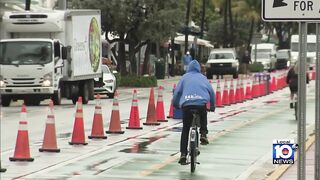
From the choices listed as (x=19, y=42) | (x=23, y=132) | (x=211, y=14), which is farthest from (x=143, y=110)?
(x=211, y=14)

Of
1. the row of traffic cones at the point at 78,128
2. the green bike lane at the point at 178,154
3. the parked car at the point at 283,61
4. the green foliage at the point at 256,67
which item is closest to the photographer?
the green bike lane at the point at 178,154

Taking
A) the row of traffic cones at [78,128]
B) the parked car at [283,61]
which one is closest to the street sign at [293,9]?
the row of traffic cones at [78,128]

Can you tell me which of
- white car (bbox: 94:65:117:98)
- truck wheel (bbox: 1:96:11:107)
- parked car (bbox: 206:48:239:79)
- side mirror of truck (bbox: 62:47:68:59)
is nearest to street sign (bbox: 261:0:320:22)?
side mirror of truck (bbox: 62:47:68:59)

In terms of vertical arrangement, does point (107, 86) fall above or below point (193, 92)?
below

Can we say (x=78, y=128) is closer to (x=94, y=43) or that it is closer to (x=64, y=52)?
(x=64, y=52)

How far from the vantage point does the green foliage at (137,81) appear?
1662 inches

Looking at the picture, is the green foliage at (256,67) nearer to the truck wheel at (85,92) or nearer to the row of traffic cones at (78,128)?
the truck wheel at (85,92)

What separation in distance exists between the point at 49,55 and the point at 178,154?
13.8 m

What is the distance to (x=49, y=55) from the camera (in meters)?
26.7

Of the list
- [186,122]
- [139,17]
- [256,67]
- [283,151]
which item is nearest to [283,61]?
[256,67]

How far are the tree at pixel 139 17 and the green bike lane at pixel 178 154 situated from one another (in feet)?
73.0

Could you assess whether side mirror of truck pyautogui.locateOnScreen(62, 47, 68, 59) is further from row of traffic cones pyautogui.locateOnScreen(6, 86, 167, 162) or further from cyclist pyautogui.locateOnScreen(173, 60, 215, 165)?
cyclist pyautogui.locateOnScreen(173, 60, 215, 165)

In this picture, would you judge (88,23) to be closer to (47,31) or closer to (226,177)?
(47,31)

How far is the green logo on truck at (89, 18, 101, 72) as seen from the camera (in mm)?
30281
